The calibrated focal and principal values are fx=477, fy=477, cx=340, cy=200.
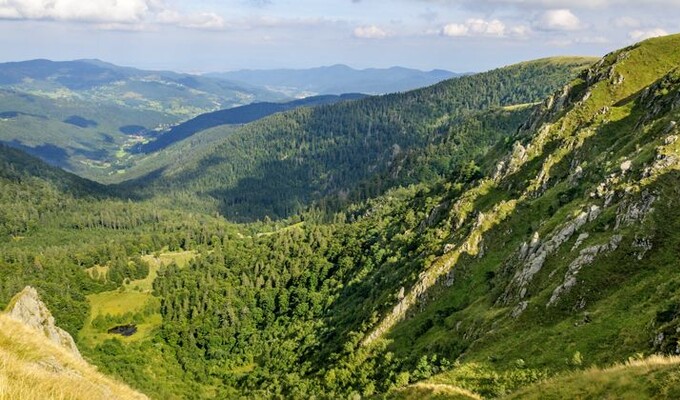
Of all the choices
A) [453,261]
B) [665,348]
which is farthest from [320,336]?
[665,348]

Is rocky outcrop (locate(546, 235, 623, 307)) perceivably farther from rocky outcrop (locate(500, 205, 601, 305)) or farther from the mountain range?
rocky outcrop (locate(500, 205, 601, 305))

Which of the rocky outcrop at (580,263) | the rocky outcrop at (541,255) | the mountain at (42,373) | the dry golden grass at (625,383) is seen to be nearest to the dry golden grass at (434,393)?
the dry golden grass at (625,383)

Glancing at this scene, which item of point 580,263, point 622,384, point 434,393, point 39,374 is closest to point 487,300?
point 580,263

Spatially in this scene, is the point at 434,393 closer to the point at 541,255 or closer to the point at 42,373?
the point at 42,373

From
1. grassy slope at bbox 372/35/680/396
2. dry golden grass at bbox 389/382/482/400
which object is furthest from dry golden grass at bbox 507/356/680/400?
grassy slope at bbox 372/35/680/396

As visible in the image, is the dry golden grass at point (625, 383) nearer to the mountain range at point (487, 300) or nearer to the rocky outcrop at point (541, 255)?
the mountain range at point (487, 300)

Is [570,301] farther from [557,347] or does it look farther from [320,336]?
[320,336]
